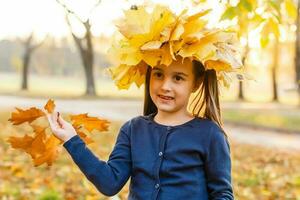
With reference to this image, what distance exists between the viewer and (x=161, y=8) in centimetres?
208

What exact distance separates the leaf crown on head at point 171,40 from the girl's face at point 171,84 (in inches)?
2.3

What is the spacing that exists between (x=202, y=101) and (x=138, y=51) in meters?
0.43

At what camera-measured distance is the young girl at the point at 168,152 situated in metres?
2.11

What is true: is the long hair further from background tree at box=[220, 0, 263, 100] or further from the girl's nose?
background tree at box=[220, 0, 263, 100]

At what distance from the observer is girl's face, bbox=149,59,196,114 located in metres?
2.16

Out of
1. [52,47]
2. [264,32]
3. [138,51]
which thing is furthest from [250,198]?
[52,47]

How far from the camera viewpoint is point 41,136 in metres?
2.12

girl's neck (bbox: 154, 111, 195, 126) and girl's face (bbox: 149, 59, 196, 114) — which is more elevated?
girl's face (bbox: 149, 59, 196, 114)

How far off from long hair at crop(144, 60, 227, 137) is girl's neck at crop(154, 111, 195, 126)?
77mm

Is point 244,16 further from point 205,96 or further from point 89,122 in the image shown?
point 89,122

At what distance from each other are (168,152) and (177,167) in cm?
7

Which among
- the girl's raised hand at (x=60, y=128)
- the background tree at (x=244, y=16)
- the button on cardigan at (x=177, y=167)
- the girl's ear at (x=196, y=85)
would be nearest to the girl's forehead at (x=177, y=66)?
the girl's ear at (x=196, y=85)

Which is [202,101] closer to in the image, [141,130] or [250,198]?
[141,130]

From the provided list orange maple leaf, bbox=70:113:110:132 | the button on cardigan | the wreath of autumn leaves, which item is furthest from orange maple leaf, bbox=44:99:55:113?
the button on cardigan
